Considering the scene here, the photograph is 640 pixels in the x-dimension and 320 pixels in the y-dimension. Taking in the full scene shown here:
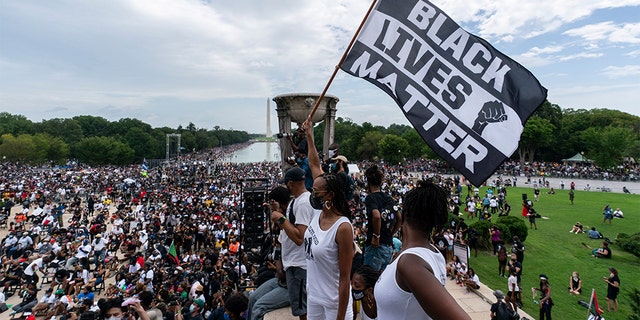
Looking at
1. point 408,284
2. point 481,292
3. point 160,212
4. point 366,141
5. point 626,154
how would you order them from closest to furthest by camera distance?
1. point 408,284
2. point 481,292
3. point 160,212
4. point 626,154
5. point 366,141

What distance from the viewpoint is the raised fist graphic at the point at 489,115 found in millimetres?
4004

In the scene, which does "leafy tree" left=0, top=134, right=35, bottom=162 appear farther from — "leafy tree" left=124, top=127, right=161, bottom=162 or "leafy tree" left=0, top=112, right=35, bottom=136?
"leafy tree" left=0, top=112, right=35, bottom=136

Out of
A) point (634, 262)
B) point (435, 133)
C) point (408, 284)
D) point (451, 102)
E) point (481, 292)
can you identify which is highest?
point (451, 102)

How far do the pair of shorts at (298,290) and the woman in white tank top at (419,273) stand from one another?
188 centimetres

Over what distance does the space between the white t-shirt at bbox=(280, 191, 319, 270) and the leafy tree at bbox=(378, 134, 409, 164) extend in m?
60.6

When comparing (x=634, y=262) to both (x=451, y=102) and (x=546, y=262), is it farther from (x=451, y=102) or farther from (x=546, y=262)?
(x=451, y=102)

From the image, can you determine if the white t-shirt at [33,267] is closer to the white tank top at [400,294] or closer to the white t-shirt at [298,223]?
the white t-shirt at [298,223]

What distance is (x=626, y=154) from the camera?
4878 centimetres

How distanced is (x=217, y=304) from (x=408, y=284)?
7.17m

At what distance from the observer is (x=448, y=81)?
4.29 m

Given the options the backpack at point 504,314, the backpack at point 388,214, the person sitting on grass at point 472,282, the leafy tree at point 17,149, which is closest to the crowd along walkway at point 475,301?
the person sitting on grass at point 472,282

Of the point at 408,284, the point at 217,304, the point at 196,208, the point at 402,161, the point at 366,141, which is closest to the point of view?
the point at 408,284

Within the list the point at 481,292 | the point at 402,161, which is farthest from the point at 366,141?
the point at 481,292

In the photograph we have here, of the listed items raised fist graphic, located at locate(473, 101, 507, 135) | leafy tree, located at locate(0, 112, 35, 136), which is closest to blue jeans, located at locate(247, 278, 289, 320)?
raised fist graphic, located at locate(473, 101, 507, 135)
